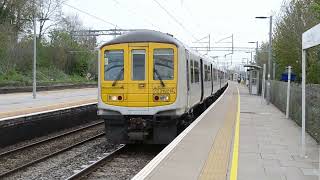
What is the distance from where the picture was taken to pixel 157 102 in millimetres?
12891

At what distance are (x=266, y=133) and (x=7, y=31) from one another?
38574 millimetres

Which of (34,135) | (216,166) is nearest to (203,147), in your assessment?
(216,166)

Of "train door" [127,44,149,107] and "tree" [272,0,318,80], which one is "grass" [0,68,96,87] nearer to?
"tree" [272,0,318,80]

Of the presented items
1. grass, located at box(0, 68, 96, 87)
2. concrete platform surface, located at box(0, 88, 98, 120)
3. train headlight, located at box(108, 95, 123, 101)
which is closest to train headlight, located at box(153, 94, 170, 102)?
train headlight, located at box(108, 95, 123, 101)

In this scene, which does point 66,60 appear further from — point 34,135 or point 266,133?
point 266,133

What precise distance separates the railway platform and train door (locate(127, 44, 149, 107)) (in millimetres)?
1447

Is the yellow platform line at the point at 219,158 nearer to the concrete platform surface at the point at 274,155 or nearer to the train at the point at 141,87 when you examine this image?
the concrete platform surface at the point at 274,155

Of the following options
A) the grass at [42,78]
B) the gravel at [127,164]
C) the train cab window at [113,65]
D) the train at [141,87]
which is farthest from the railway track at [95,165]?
the grass at [42,78]

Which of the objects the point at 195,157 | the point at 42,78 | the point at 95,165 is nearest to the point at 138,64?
the point at 95,165

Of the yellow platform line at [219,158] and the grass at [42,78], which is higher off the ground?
the grass at [42,78]

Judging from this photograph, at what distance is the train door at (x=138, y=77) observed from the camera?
12.9 meters

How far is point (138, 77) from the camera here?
513 inches

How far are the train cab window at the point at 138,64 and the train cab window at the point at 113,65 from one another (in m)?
0.31

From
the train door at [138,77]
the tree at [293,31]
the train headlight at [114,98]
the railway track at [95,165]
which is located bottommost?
the railway track at [95,165]
